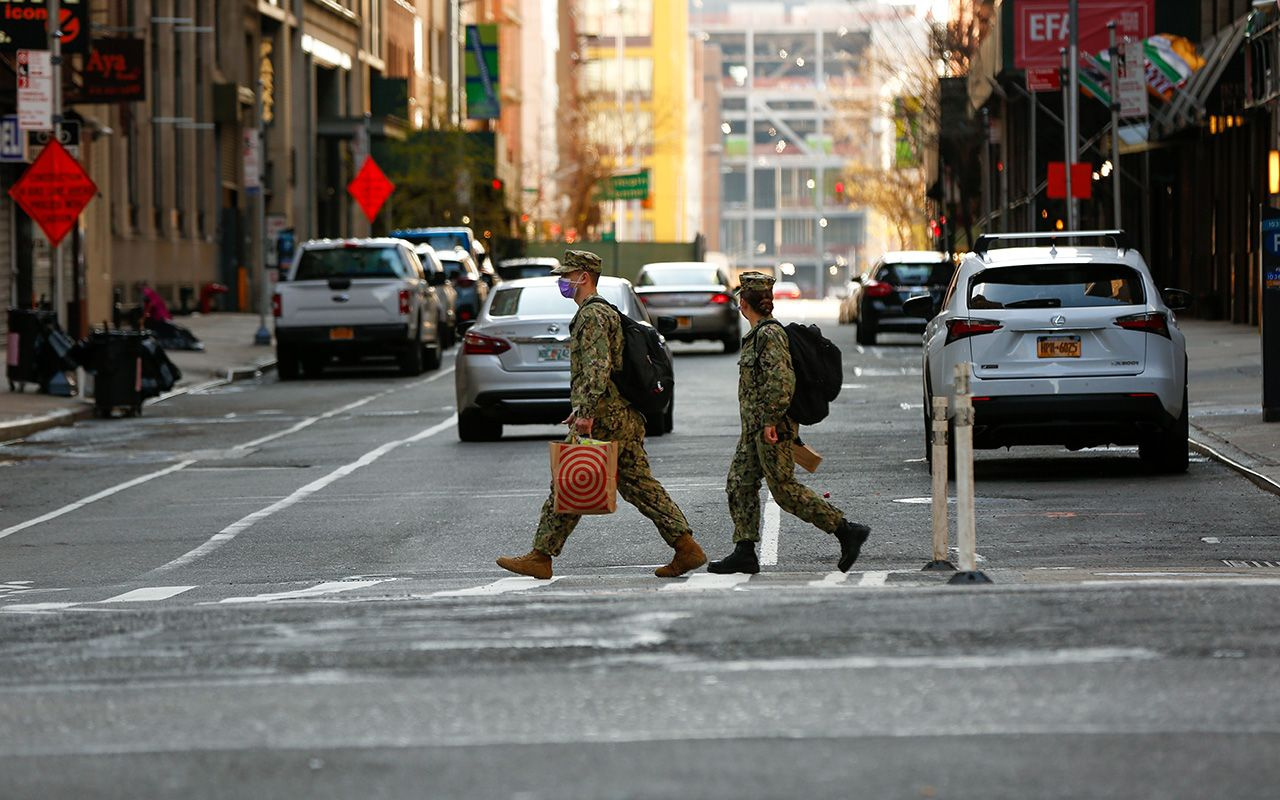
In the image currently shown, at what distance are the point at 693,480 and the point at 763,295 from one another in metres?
5.83

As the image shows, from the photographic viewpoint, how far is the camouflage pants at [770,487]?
12656 millimetres

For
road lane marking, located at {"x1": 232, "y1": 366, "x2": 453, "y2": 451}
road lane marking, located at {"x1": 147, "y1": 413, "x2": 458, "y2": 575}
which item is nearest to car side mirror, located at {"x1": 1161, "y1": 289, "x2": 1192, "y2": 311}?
road lane marking, located at {"x1": 147, "y1": 413, "x2": 458, "y2": 575}

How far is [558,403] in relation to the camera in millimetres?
22297

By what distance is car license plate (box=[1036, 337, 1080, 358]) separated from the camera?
1752cm

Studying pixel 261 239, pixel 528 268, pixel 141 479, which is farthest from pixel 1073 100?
pixel 141 479

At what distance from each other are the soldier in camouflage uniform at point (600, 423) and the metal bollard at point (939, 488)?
130 cm

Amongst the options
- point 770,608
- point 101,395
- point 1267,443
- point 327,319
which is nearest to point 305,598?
point 770,608

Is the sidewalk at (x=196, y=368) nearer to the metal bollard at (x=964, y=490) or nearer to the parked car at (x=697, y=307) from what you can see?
the parked car at (x=697, y=307)

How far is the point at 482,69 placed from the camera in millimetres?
90500

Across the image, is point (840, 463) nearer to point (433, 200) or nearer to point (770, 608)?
Result: point (770, 608)

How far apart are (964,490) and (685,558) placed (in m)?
1.92

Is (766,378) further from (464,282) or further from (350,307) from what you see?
(464,282)

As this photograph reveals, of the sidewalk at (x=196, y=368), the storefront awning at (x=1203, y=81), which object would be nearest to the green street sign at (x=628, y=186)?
the sidewalk at (x=196, y=368)

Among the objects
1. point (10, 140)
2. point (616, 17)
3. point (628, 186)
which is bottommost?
point (10, 140)
